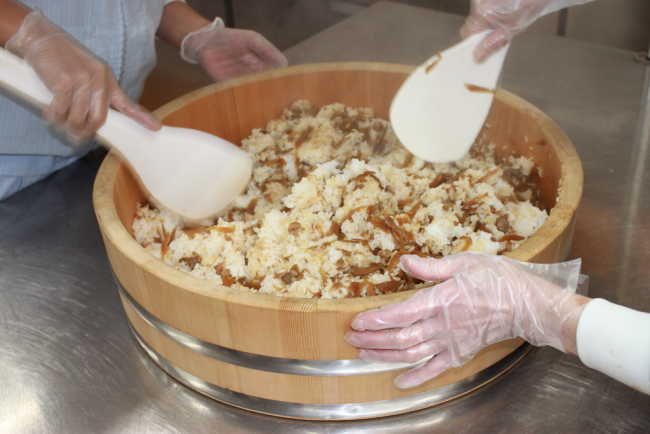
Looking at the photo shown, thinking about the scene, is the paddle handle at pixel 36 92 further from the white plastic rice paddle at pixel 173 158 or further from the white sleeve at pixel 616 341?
the white sleeve at pixel 616 341

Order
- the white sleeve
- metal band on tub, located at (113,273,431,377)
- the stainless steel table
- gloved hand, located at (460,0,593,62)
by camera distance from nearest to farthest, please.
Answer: the white sleeve < metal band on tub, located at (113,273,431,377) < the stainless steel table < gloved hand, located at (460,0,593,62)

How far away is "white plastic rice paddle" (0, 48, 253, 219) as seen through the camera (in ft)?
3.66

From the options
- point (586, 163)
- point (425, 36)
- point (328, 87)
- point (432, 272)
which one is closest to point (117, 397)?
point (432, 272)

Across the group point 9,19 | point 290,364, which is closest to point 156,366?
point 290,364

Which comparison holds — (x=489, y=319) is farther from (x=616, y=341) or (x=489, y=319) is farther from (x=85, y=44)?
(x=85, y=44)

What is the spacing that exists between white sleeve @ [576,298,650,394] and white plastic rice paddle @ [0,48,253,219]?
877 mm

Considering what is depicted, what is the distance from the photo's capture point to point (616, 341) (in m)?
0.84

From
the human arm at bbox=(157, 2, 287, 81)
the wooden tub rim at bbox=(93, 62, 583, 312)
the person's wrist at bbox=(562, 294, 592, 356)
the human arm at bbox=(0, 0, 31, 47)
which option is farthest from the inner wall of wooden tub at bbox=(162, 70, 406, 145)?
the person's wrist at bbox=(562, 294, 592, 356)

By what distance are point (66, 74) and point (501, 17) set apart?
3.26 feet

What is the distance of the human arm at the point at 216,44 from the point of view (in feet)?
6.02

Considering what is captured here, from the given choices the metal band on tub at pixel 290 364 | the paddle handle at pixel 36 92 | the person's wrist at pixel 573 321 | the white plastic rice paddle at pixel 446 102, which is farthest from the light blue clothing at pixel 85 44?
the person's wrist at pixel 573 321

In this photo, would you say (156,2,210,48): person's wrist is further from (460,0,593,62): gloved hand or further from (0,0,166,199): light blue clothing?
(460,0,593,62): gloved hand

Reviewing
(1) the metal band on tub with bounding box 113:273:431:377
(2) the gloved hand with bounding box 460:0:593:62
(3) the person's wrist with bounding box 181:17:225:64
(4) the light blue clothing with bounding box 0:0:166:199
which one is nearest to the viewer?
(1) the metal band on tub with bounding box 113:273:431:377

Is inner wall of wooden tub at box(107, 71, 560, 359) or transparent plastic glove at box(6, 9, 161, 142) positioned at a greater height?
transparent plastic glove at box(6, 9, 161, 142)
